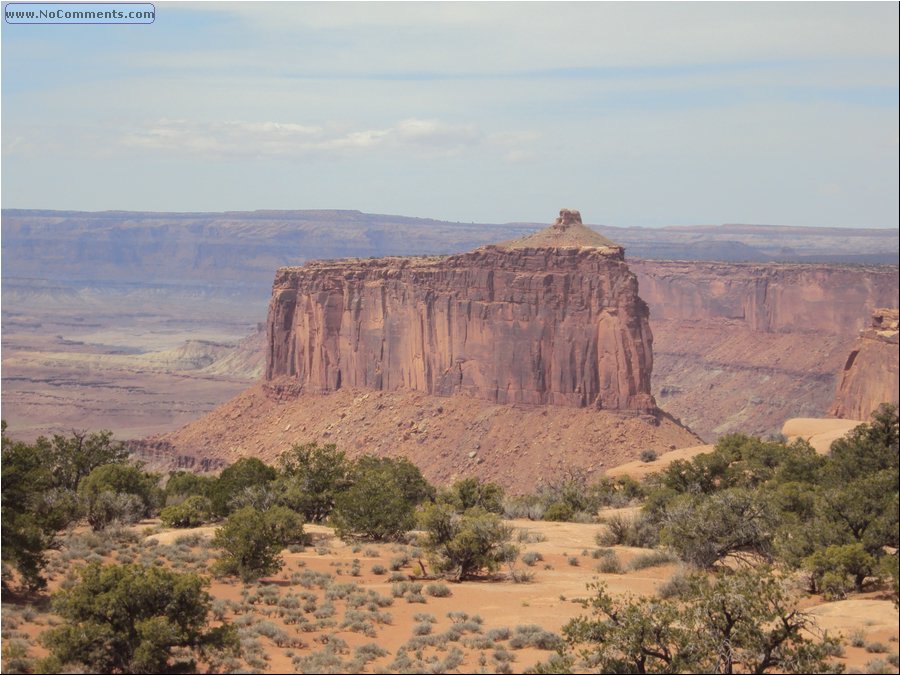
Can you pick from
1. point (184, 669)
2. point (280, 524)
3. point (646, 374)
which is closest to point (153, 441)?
point (646, 374)

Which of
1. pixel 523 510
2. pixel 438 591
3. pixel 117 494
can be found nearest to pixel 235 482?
pixel 117 494

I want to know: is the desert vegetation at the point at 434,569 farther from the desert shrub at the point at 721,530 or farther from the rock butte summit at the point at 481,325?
the rock butte summit at the point at 481,325

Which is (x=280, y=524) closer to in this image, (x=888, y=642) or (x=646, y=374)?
(x=888, y=642)

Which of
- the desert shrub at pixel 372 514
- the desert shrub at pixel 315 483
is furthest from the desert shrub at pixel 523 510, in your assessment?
the desert shrub at pixel 372 514

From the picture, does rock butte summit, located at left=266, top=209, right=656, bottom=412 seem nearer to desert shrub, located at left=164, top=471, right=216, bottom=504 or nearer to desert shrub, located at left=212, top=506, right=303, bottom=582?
desert shrub, located at left=164, top=471, right=216, bottom=504

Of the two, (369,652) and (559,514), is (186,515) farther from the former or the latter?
(369,652)
